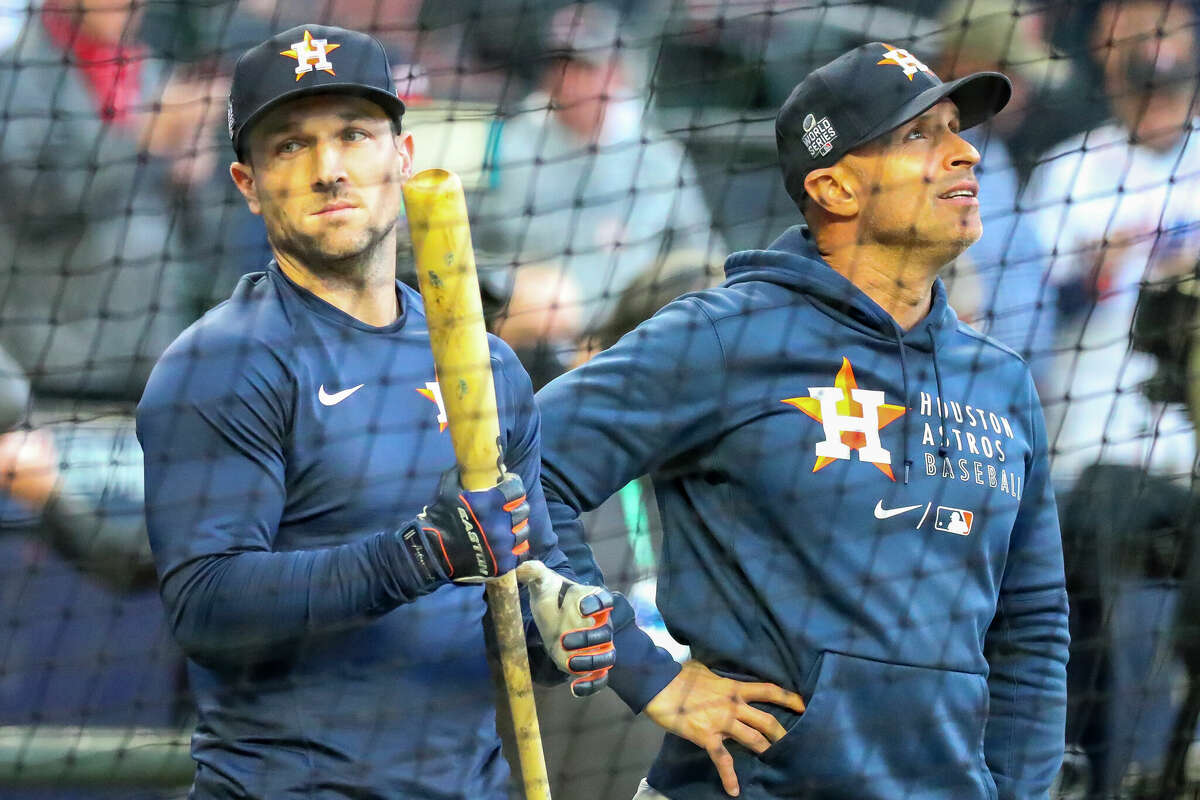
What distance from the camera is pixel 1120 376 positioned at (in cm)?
357

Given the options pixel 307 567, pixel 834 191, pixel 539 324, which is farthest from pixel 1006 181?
pixel 307 567

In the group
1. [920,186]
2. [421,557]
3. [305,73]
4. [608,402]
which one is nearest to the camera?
[421,557]

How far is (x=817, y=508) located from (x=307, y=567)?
73 cm

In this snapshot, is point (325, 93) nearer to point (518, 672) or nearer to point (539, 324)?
point (518, 672)

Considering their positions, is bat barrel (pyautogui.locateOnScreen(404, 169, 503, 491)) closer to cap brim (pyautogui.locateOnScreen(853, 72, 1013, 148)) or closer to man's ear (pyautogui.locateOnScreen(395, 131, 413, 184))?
man's ear (pyautogui.locateOnScreen(395, 131, 413, 184))

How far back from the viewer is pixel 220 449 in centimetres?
200

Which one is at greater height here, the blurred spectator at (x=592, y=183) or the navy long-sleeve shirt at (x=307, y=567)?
the blurred spectator at (x=592, y=183)

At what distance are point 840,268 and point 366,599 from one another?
97cm

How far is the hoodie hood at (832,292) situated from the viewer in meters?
2.44

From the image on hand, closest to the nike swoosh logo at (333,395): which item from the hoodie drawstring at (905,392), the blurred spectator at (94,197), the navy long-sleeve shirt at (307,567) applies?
the navy long-sleeve shirt at (307,567)

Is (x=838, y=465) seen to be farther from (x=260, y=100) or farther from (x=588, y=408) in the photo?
(x=260, y=100)

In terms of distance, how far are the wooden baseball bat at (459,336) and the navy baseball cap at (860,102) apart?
68 cm

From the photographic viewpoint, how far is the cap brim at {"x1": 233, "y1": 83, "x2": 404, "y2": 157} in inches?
84.5

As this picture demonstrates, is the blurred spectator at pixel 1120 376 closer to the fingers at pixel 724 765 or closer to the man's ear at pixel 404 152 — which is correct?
the fingers at pixel 724 765
